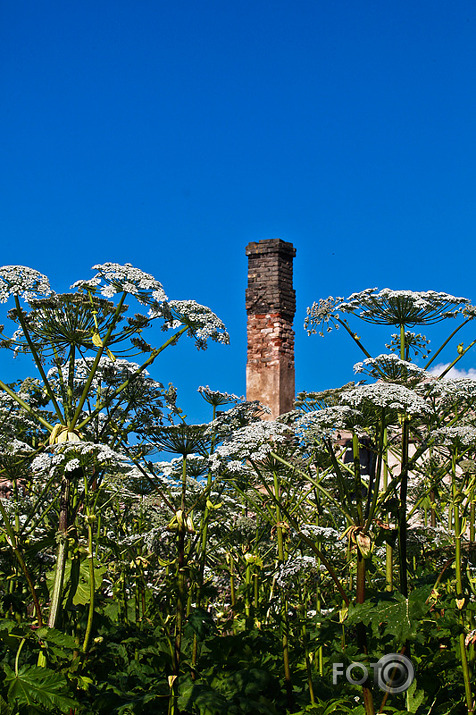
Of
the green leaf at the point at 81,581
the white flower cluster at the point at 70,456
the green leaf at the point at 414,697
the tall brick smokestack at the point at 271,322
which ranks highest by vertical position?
the tall brick smokestack at the point at 271,322

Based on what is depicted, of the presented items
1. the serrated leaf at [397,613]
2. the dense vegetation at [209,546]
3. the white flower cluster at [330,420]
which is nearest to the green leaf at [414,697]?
the dense vegetation at [209,546]

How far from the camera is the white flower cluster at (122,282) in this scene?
4668mm

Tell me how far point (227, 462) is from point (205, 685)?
5.14 feet

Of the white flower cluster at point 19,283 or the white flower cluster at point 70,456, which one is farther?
the white flower cluster at point 19,283

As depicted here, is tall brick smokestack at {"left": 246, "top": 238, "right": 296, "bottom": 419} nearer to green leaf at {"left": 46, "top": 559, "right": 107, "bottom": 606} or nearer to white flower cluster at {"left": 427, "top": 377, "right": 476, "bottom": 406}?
white flower cluster at {"left": 427, "top": 377, "right": 476, "bottom": 406}

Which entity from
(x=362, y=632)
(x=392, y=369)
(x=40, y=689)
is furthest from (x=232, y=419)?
(x=40, y=689)

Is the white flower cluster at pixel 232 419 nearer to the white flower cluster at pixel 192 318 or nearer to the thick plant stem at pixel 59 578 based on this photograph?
the white flower cluster at pixel 192 318

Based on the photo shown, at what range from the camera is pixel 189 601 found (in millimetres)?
4496

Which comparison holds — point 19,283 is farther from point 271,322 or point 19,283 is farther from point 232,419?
point 271,322

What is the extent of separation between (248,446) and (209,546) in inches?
81.9

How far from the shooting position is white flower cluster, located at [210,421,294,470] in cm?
443

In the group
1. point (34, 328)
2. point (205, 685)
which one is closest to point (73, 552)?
point (205, 685)

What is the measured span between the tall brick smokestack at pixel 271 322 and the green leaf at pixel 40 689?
1432cm

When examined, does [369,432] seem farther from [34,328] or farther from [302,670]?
[34,328]
